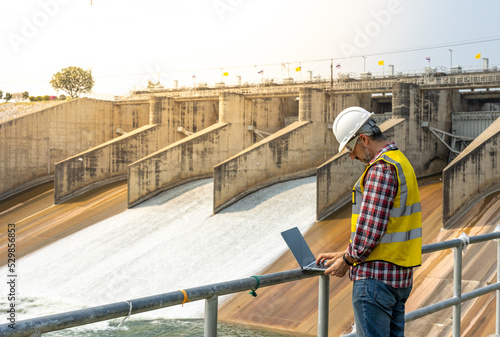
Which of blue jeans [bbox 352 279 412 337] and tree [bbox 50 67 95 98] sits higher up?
tree [bbox 50 67 95 98]

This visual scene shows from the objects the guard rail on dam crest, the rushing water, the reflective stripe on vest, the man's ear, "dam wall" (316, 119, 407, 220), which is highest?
the guard rail on dam crest

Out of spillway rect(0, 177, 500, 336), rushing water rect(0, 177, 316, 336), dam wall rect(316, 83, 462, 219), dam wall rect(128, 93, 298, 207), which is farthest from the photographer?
dam wall rect(128, 93, 298, 207)

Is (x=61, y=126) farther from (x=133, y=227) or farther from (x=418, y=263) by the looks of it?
(x=418, y=263)

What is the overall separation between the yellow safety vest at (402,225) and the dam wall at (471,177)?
1289 centimetres

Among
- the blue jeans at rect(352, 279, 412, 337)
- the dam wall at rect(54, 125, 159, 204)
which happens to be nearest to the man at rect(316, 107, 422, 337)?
the blue jeans at rect(352, 279, 412, 337)

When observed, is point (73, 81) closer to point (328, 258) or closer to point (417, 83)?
point (417, 83)

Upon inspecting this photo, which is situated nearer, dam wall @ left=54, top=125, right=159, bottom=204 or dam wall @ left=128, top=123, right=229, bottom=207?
dam wall @ left=128, top=123, right=229, bottom=207

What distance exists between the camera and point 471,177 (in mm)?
15398

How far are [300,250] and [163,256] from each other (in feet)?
48.6

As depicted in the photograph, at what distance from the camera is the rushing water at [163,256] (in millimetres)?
13484

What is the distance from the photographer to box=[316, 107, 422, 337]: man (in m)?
2.65

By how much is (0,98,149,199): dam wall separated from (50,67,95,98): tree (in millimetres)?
28483

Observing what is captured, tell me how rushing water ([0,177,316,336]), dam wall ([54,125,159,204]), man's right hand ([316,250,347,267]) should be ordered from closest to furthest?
man's right hand ([316,250,347,267])
rushing water ([0,177,316,336])
dam wall ([54,125,159,204])

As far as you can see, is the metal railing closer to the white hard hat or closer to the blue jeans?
the blue jeans
